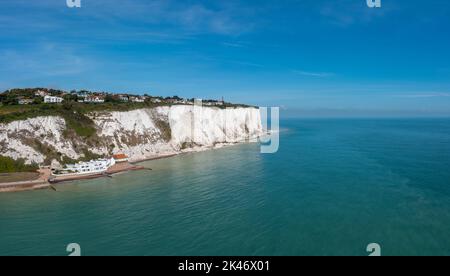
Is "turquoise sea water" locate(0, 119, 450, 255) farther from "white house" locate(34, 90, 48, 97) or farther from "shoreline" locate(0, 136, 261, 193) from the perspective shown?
"white house" locate(34, 90, 48, 97)

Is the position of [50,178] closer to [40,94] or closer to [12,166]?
[12,166]

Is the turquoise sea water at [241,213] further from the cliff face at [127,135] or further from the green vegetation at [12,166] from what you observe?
the cliff face at [127,135]

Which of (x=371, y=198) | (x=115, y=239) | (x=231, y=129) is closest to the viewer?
(x=115, y=239)

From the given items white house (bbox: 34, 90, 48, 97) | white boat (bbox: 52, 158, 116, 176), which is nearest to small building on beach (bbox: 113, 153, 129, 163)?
white boat (bbox: 52, 158, 116, 176)

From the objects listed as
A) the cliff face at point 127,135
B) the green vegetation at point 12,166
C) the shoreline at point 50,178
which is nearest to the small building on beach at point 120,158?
the shoreline at point 50,178

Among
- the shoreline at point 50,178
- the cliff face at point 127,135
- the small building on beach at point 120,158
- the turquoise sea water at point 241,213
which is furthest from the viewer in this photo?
the small building on beach at point 120,158

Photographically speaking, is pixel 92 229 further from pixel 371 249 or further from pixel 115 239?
pixel 371 249

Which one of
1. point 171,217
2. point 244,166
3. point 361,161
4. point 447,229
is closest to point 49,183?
point 171,217
